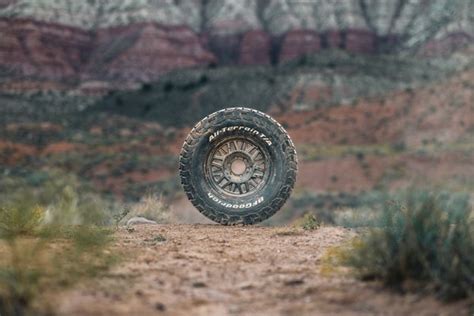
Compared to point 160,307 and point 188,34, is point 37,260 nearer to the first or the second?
point 160,307

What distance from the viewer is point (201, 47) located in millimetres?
79625

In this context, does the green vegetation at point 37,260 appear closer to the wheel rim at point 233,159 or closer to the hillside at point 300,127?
the wheel rim at point 233,159

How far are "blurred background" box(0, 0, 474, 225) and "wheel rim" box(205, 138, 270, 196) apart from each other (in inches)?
203

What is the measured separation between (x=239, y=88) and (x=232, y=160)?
2054 inches

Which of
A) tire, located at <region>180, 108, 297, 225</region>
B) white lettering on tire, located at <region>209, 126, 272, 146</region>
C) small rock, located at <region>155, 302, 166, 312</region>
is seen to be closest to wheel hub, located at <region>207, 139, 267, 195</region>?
tire, located at <region>180, 108, 297, 225</region>

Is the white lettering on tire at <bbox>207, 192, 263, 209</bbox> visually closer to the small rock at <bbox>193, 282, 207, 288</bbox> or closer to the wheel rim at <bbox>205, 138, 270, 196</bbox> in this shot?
the wheel rim at <bbox>205, 138, 270, 196</bbox>

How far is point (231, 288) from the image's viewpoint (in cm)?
459

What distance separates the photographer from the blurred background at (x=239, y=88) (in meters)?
38.0

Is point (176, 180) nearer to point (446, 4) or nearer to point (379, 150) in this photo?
point (379, 150)

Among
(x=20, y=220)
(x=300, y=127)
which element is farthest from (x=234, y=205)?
(x=300, y=127)

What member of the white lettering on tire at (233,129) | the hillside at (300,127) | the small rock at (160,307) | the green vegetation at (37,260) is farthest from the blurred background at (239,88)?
the small rock at (160,307)

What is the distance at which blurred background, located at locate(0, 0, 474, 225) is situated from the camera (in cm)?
3803

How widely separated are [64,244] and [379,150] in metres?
36.7

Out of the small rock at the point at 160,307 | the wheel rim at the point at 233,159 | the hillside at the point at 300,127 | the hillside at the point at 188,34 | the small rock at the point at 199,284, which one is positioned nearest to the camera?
the small rock at the point at 160,307
